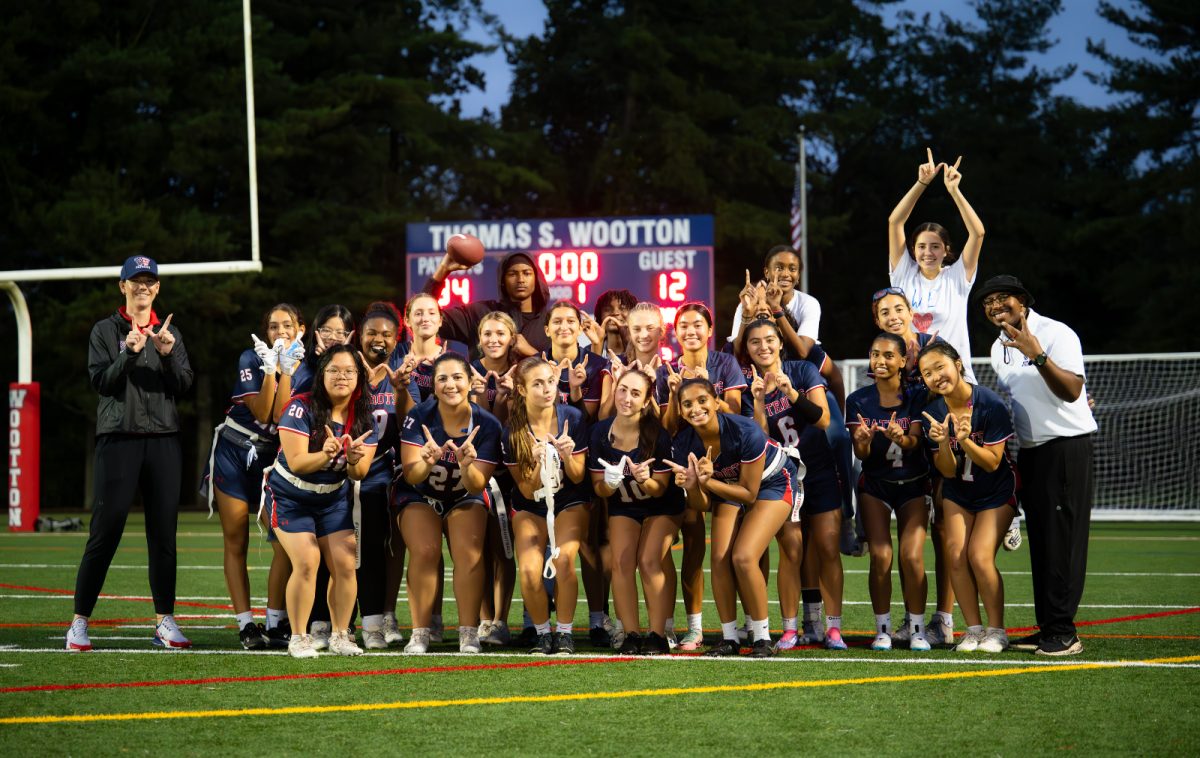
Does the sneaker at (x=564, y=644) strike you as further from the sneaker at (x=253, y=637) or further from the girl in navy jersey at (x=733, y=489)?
the sneaker at (x=253, y=637)

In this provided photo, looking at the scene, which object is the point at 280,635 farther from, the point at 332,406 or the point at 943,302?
the point at 943,302

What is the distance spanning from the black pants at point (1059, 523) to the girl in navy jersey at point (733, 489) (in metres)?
1.15

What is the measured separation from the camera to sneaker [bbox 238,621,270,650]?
7009 millimetres

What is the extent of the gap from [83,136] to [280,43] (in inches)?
166

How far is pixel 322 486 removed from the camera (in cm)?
671

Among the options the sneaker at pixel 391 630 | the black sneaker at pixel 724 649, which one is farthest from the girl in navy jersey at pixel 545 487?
the sneaker at pixel 391 630

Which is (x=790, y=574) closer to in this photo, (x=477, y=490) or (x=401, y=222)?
(x=477, y=490)

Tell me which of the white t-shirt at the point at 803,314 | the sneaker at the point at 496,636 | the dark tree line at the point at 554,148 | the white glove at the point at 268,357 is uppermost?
the dark tree line at the point at 554,148

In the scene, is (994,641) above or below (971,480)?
below

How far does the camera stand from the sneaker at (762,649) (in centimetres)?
Answer: 671

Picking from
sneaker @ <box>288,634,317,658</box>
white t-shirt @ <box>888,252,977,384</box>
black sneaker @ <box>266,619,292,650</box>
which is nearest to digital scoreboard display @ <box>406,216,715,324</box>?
white t-shirt @ <box>888,252,977,384</box>

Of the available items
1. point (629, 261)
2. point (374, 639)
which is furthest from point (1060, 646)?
point (629, 261)

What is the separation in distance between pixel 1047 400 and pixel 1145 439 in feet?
57.1

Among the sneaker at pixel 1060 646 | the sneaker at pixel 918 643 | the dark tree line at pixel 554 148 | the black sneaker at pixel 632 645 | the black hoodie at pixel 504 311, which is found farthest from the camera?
the dark tree line at pixel 554 148
